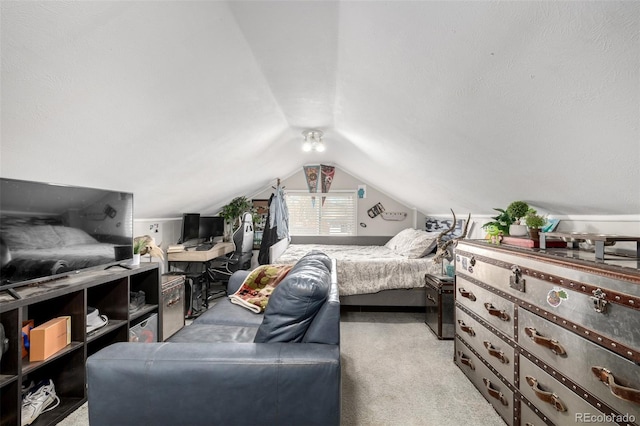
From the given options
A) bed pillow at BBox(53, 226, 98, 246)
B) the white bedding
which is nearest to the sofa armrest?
bed pillow at BBox(53, 226, 98, 246)

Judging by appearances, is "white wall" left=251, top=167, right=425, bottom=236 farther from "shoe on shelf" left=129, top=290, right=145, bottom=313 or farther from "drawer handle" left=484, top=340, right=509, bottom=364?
"drawer handle" left=484, top=340, right=509, bottom=364

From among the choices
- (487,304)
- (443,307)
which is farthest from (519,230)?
(443,307)

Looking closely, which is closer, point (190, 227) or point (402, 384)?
point (402, 384)

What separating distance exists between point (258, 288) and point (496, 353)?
74.5 inches

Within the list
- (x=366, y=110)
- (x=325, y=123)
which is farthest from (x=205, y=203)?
(x=366, y=110)

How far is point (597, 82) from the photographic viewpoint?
3.42 ft

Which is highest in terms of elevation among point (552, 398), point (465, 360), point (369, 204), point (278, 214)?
point (369, 204)

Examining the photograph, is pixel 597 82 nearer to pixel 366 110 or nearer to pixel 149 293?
pixel 366 110

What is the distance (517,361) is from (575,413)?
387mm

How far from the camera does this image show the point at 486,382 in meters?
1.88

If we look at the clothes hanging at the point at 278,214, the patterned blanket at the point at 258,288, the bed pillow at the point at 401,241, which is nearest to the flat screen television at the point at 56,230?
the patterned blanket at the point at 258,288

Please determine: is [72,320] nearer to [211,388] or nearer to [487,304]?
[211,388]

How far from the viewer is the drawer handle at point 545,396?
1.26 meters

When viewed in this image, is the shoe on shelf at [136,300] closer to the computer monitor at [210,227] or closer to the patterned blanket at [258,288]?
the patterned blanket at [258,288]
